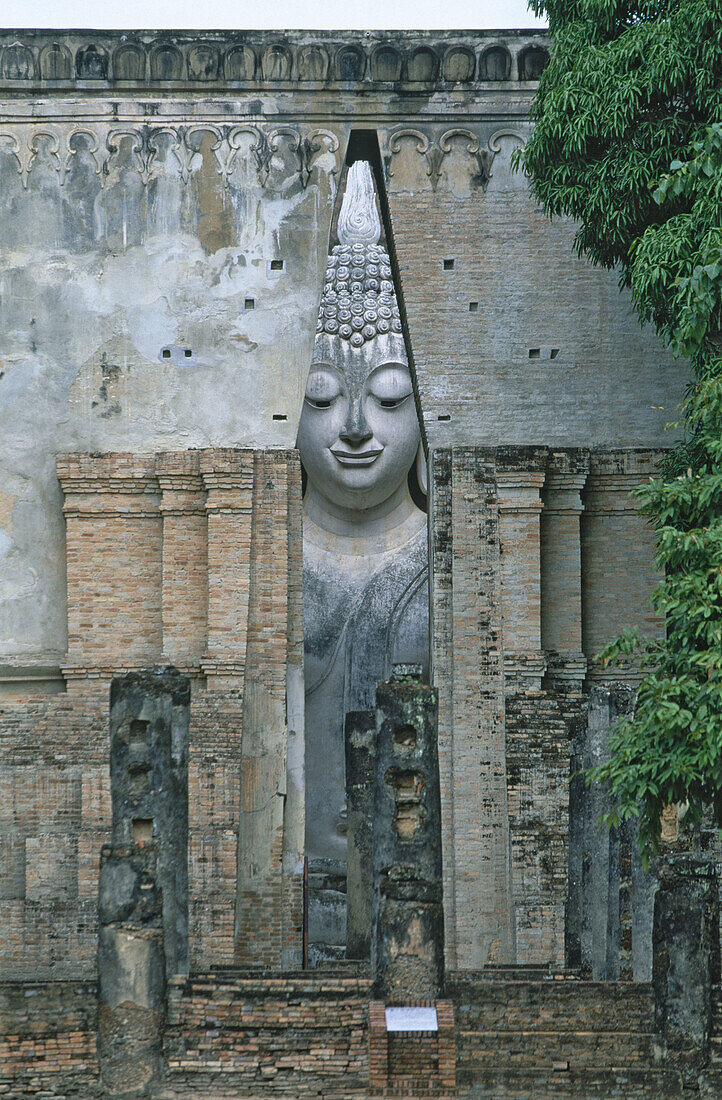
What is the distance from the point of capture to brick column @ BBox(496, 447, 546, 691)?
46.5ft

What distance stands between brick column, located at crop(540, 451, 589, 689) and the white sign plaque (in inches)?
204

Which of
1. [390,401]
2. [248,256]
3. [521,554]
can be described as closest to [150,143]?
[248,256]

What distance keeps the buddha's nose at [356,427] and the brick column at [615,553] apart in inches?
121

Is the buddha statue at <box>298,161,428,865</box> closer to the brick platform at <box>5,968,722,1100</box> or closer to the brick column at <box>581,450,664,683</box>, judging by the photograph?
the brick column at <box>581,450,664,683</box>

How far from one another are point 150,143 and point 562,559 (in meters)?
5.47

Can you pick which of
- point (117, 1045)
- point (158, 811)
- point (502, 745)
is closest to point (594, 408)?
point (502, 745)

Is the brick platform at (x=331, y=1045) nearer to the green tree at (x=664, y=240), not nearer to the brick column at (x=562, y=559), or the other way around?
the green tree at (x=664, y=240)

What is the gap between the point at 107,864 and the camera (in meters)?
10.1

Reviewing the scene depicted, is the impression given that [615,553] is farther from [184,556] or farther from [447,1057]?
[447,1057]

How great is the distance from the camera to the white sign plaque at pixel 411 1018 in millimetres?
9375

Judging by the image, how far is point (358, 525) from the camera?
1761cm

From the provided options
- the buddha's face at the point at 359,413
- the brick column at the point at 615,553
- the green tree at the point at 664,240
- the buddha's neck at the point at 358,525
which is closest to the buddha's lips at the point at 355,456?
the buddha's face at the point at 359,413

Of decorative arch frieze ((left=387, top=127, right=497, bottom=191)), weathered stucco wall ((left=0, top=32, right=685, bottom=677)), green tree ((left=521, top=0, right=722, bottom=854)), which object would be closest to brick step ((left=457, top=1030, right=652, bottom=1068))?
green tree ((left=521, top=0, right=722, bottom=854))

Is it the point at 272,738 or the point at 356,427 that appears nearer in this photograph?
the point at 272,738
